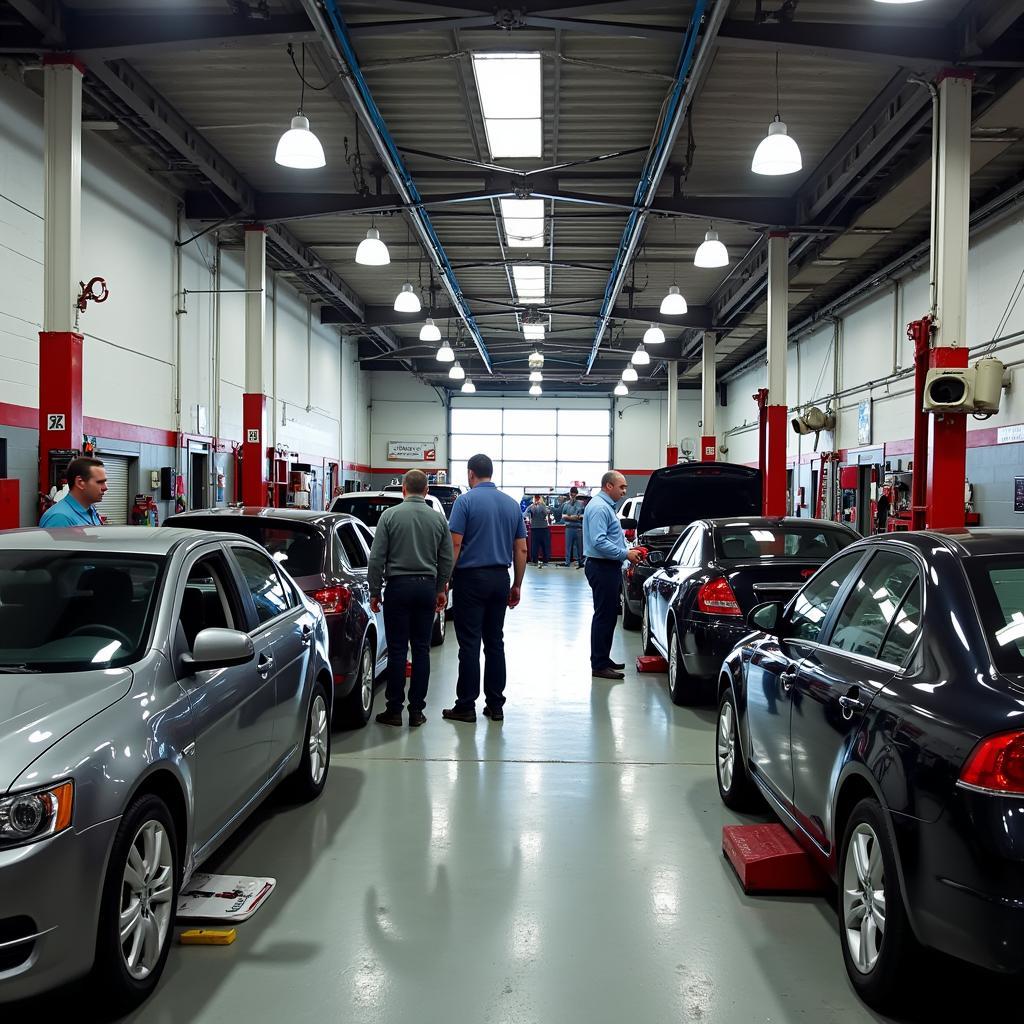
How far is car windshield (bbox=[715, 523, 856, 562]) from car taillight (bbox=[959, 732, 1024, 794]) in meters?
4.50

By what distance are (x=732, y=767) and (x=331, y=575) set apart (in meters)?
2.72

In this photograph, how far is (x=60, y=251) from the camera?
8.47m

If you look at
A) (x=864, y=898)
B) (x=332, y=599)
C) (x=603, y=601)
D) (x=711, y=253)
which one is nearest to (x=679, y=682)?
(x=603, y=601)

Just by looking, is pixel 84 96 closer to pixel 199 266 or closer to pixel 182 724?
pixel 199 266

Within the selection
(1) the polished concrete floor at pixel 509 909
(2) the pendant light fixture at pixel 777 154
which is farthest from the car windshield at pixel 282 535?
(2) the pendant light fixture at pixel 777 154

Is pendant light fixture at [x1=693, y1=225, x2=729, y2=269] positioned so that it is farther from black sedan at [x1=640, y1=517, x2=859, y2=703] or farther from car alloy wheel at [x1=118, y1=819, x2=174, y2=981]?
car alloy wheel at [x1=118, y1=819, x2=174, y2=981]

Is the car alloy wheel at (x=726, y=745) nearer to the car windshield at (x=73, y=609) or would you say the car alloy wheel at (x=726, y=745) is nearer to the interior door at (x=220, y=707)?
the interior door at (x=220, y=707)

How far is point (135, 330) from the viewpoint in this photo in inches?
487

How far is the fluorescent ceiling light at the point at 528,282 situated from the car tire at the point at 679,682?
37.2ft

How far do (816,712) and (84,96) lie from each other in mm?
10133

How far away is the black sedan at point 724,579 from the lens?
20.6 ft

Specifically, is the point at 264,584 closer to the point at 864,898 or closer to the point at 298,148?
the point at 864,898

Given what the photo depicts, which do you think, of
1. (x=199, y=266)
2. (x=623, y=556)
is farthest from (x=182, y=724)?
(x=199, y=266)

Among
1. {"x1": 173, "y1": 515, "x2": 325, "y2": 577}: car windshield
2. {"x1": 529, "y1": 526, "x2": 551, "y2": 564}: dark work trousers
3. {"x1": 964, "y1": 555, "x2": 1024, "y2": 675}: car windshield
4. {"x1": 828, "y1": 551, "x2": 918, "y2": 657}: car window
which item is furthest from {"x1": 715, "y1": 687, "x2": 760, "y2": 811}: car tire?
{"x1": 529, "y1": 526, "x2": 551, "y2": 564}: dark work trousers
